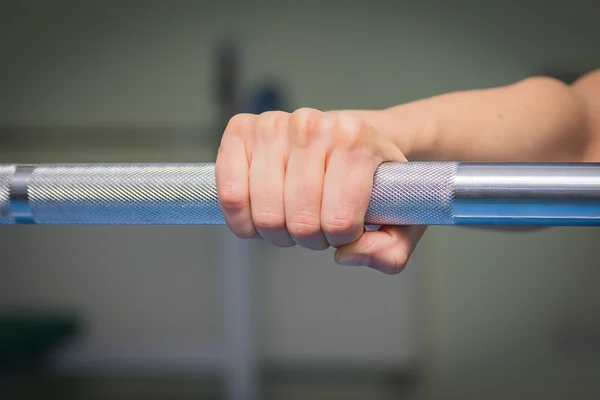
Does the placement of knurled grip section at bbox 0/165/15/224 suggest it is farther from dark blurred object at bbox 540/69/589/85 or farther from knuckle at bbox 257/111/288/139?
dark blurred object at bbox 540/69/589/85

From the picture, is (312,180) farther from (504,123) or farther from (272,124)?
(504,123)

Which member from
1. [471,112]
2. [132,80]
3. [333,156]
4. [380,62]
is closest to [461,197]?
[333,156]

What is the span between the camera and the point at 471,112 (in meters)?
0.69

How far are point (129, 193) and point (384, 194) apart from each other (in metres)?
0.19

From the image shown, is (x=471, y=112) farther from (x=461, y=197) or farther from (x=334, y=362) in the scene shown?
(x=334, y=362)

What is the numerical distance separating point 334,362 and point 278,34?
1.34 m

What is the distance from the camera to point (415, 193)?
461 mm

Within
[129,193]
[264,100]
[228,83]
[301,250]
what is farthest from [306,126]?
[301,250]

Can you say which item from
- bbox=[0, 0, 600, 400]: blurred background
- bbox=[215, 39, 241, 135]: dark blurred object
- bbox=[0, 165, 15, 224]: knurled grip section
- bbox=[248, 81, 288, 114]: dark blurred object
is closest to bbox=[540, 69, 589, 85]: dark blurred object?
bbox=[0, 0, 600, 400]: blurred background

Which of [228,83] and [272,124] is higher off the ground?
[228,83]

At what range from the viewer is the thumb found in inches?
19.9

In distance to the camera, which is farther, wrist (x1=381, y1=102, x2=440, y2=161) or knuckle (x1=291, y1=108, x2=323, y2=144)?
wrist (x1=381, y1=102, x2=440, y2=161)

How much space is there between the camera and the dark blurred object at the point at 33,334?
2.23m

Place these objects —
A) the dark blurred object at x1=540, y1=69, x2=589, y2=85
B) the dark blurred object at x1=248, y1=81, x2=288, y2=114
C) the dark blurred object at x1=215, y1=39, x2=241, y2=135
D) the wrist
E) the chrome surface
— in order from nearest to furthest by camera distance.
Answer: the chrome surface, the wrist, the dark blurred object at x1=215, y1=39, x2=241, y2=135, the dark blurred object at x1=248, y1=81, x2=288, y2=114, the dark blurred object at x1=540, y1=69, x2=589, y2=85
